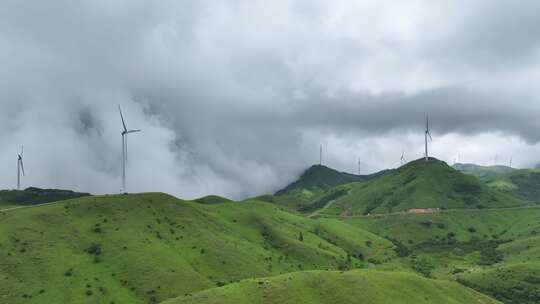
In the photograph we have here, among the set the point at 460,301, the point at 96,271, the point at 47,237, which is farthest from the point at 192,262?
the point at 460,301

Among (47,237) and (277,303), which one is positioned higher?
(47,237)

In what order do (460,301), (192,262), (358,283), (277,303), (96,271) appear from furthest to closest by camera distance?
1. (192,262)
2. (96,271)
3. (460,301)
4. (358,283)
5. (277,303)

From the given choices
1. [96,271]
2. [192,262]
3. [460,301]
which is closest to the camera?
[460,301]

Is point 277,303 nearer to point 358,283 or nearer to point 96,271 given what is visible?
point 358,283

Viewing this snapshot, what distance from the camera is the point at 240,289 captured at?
133 m

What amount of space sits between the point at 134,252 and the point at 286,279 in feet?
242

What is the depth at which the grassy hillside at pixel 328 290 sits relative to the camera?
425 ft

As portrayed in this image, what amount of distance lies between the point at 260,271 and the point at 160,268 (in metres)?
41.7

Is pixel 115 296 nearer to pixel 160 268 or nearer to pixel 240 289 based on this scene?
pixel 160 268

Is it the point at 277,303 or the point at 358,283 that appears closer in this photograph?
the point at 277,303

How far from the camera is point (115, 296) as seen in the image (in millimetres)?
164500

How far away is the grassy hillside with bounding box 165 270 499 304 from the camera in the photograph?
130 meters

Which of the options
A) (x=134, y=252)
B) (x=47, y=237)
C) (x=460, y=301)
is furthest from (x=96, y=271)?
(x=460, y=301)

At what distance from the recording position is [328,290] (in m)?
136
